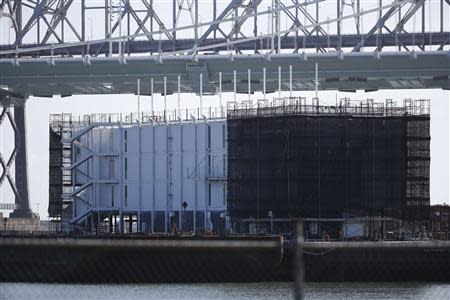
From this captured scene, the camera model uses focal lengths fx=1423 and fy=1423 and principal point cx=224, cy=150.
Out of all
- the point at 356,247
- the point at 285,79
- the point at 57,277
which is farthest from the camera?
the point at 285,79

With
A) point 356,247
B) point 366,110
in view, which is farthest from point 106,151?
point 356,247

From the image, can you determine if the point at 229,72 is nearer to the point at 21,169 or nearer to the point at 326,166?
the point at 326,166

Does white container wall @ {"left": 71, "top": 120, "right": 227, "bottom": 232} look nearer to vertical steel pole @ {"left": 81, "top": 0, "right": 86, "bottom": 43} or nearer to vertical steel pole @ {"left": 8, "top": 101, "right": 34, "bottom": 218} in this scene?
vertical steel pole @ {"left": 8, "top": 101, "right": 34, "bottom": 218}

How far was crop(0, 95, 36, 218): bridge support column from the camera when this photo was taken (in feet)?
305

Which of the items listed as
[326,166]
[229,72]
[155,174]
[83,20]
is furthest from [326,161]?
[83,20]

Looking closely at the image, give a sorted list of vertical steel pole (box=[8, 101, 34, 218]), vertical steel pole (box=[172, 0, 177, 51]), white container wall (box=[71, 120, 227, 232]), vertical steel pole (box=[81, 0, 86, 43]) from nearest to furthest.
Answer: white container wall (box=[71, 120, 227, 232]), vertical steel pole (box=[8, 101, 34, 218]), vertical steel pole (box=[172, 0, 177, 51]), vertical steel pole (box=[81, 0, 86, 43])

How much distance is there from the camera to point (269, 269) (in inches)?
1984

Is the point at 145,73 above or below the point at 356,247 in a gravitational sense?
above

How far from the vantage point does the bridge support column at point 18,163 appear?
305ft

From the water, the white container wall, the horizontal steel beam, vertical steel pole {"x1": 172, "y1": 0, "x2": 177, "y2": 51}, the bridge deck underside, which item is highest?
vertical steel pole {"x1": 172, "y1": 0, "x2": 177, "y2": 51}

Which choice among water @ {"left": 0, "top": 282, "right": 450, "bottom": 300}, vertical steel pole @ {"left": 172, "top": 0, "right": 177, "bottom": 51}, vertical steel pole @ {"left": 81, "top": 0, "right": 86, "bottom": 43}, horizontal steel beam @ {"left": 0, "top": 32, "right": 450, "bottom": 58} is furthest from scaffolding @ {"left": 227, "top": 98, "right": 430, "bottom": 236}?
vertical steel pole @ {"left": 81, "top": 0, "right": 86, "bottom": 43}

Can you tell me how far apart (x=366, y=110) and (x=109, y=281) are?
21.8 m

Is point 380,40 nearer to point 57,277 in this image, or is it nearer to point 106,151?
point 106,151

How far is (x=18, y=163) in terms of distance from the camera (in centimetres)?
9562
